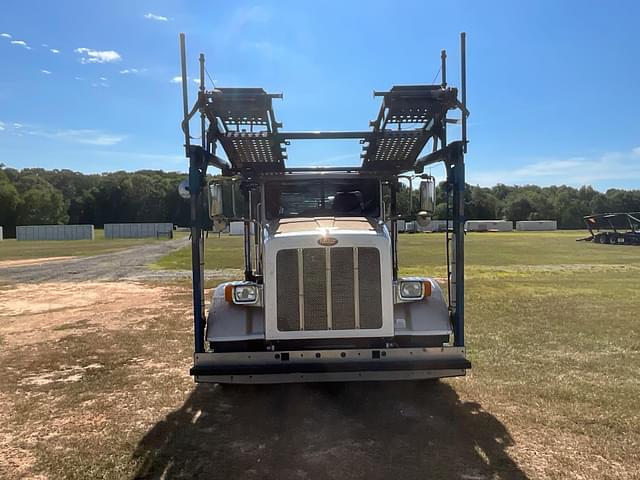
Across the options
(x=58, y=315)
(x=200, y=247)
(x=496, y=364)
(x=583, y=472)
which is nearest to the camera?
(x=583, y=472)

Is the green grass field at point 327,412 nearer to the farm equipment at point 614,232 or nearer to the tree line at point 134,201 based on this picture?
the farm equipment at point 614,232

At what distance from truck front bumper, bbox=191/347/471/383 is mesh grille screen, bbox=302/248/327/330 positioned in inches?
12.7

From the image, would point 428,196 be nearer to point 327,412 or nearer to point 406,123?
point 406,123

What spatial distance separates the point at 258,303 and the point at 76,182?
506 ft

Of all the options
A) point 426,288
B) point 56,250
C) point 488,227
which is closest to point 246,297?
point 426,288

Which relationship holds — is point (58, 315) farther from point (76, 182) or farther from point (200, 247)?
point (76, 182)

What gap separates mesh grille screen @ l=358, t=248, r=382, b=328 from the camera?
202 inches

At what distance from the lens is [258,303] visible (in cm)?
548

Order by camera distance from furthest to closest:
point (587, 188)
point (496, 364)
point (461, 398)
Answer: point (587, 188), point (496, 364), point (461, 398)

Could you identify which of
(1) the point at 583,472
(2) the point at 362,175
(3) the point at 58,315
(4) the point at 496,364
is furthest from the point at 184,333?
(1) the point at 583,472

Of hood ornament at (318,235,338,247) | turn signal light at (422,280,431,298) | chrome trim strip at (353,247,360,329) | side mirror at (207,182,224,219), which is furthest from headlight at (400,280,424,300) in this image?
side mirror at (207,182,224,219)

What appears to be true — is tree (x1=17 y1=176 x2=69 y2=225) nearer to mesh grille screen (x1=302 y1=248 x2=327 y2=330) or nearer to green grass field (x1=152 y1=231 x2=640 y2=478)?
green grass field (x1=152 y1=231 x2=640 y2=478)

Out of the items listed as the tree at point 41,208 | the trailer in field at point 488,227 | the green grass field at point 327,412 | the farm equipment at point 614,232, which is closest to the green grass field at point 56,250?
the green grass field at point 327,412

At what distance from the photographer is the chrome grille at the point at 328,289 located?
5.10m
